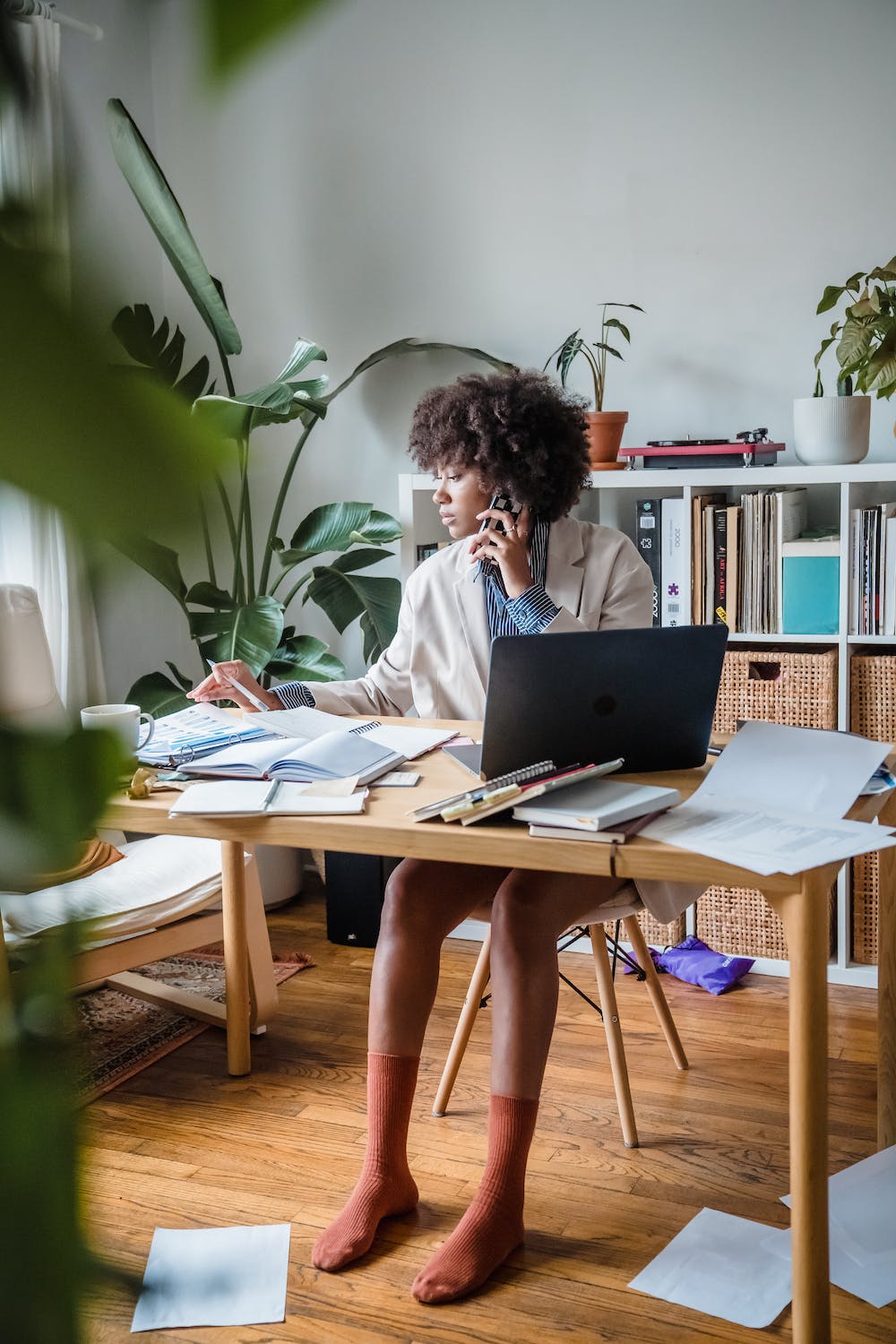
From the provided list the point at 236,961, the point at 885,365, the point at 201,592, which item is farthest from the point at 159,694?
the point at 201,592

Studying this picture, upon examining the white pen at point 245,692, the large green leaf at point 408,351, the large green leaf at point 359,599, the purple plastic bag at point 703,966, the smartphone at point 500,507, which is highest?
the large green leaf at point 408,351

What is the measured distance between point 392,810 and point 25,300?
1333 mm

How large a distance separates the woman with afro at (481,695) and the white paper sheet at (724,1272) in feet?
0.70

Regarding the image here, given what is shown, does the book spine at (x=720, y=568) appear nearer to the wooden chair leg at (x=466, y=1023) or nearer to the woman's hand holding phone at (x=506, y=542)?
the woman's hand holding phone at (x=506, y=542)

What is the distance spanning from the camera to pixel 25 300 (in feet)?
0.52

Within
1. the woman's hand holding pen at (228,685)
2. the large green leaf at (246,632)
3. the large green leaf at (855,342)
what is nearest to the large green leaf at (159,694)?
the large green leaf at (246,632)

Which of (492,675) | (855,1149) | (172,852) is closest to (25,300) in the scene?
(492,675)

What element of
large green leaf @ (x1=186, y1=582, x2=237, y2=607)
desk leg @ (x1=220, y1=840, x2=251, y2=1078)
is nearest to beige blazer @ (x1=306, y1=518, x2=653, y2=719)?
desk leg @ (x1=220, y1=840, x2=251, y2=1078)

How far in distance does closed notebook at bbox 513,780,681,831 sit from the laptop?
77 millimetres

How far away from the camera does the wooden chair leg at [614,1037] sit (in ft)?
6.43

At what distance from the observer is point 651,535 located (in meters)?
2.88

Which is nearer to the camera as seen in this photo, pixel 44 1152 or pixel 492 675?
pixel 44 1152

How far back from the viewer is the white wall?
9.52ft

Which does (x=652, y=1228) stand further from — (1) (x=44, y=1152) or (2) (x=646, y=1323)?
(1) (x=44, y=1152)
